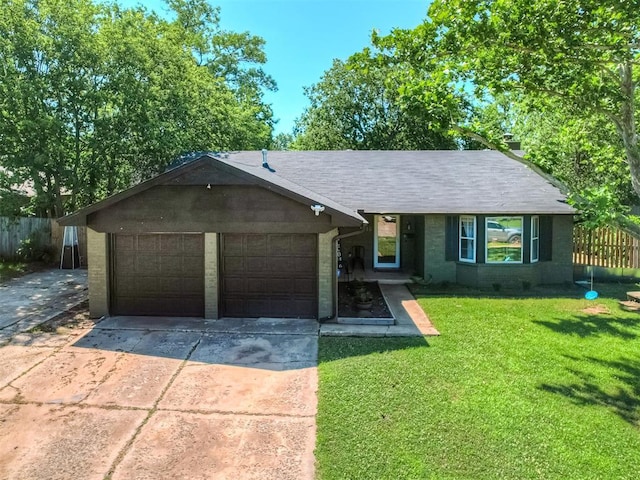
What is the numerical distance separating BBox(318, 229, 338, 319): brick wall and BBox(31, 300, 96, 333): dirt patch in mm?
5017

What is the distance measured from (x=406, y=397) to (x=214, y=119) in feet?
57.5

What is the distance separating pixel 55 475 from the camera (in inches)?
165

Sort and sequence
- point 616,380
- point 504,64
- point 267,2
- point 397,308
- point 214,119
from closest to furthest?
point 616,380 → point 504,64 → point 397,308 → point 267,2 → point 214,119

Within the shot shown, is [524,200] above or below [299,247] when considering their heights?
above

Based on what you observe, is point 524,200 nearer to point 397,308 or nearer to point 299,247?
point 397,308

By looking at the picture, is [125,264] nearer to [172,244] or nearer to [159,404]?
[172,244]

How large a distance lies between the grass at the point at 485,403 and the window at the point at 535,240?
14.2 feet

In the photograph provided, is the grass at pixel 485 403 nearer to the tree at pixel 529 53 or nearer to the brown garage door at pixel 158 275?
the tree at pixel 529 53

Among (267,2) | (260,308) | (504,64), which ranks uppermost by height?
(267,2)

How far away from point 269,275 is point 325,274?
1334 millimetres

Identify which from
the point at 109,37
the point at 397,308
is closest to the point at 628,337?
the point at 397,308

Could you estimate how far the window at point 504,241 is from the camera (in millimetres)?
13180

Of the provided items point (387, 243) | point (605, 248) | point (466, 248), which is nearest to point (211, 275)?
point (387, 243)

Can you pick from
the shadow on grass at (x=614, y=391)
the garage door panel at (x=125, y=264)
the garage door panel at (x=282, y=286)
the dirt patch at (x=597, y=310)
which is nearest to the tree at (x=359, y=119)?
the dirt patch at (x=597, y=310)
